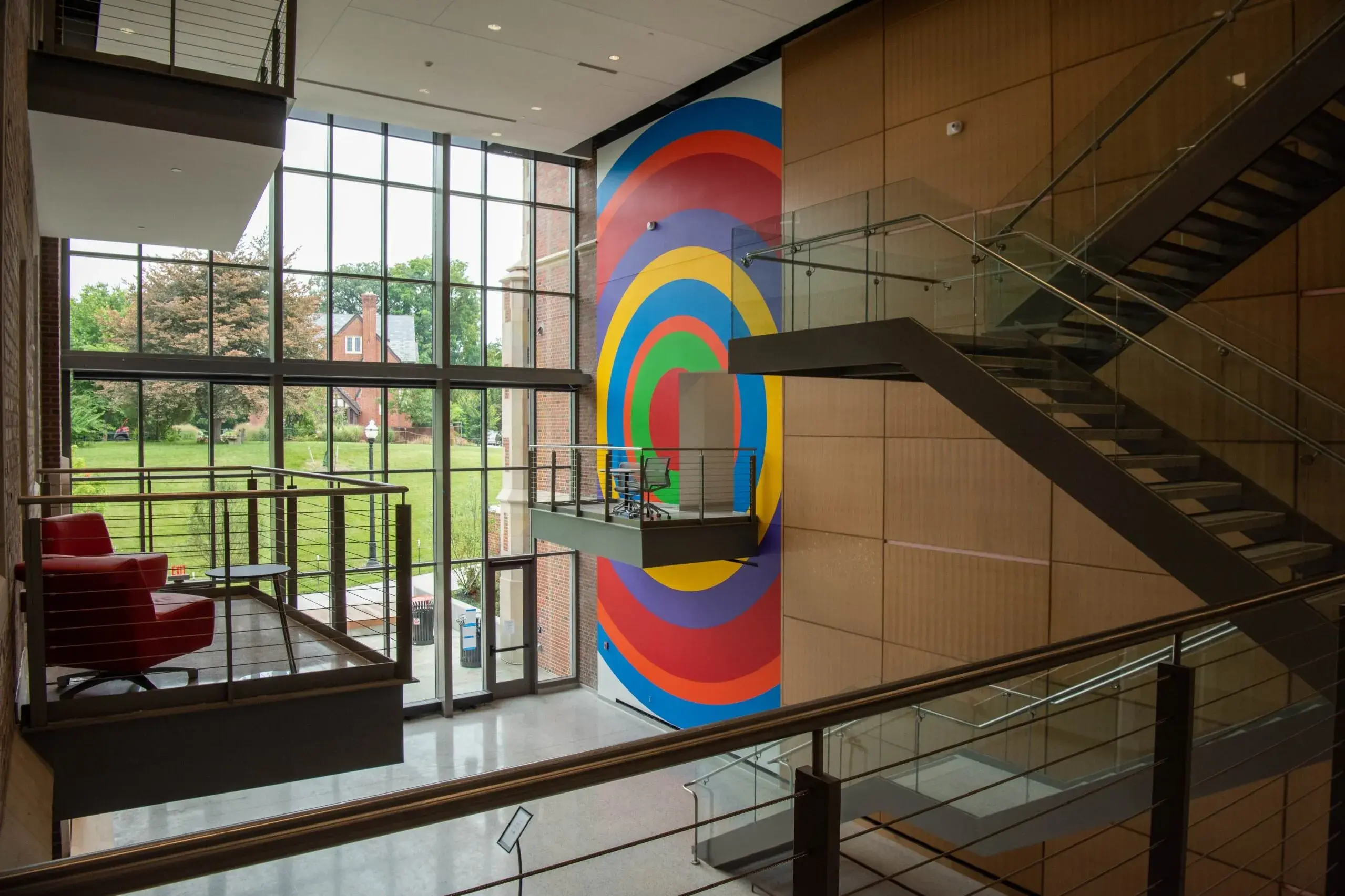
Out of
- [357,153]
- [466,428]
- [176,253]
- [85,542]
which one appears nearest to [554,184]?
[357,153]

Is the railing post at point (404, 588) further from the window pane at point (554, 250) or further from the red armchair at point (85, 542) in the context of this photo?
the window pane at point (554, 250)

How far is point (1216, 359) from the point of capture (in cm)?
443

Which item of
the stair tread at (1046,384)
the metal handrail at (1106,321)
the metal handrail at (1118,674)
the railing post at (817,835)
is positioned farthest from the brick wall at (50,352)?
the railing post at (817,835)

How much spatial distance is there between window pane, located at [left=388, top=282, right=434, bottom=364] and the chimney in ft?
0.54

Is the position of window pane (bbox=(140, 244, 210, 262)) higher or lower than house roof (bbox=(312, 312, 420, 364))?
higher

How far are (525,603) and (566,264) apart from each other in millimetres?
5026

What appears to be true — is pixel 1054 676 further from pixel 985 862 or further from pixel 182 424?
pixel 182 424

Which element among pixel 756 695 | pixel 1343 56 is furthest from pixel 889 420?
pixel 1343 56

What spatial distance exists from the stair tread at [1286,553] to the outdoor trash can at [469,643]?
1008 centimetres

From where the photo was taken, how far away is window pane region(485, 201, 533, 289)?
12531 mm

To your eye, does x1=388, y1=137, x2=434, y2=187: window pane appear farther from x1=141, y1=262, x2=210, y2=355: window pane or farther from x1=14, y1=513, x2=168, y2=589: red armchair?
x1=14, y1=513, x2=168, y2=589: red armchair

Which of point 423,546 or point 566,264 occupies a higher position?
point 566,264

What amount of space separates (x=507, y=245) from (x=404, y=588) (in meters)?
9.02

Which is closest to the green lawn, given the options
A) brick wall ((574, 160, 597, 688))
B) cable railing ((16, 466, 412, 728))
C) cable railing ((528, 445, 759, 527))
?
cable railing ((528, 445, 759, 527))
